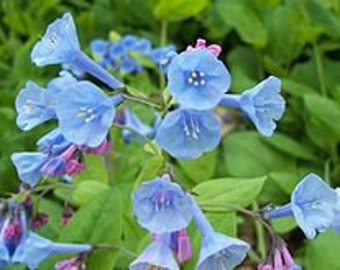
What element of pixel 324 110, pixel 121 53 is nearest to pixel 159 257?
pixel 324 110

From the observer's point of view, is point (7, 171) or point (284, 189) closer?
point (7, 171)

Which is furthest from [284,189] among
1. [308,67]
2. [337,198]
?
[337,198]

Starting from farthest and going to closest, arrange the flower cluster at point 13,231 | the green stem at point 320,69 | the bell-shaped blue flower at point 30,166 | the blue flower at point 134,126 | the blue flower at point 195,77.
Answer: the green stem at point 320,69 → the blue flower at point 134,126 → the flower cluster at point 13,231 → the bell-shaped blue flower at point 30,166 → the blue flower at point 195,77

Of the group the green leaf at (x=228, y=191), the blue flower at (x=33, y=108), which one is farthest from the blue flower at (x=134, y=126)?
the blue flower at (x=33, y=108)

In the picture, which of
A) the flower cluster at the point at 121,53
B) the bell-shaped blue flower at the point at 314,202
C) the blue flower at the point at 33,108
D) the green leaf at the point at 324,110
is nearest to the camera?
the bell-shaped blue flower at the point at 314,202

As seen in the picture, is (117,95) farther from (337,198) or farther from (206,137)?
(337,198)

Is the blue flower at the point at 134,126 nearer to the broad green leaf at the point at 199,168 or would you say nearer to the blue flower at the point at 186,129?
the broad green leaf at the point at 199,168

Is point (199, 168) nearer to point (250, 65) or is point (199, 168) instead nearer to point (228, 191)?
point (228, 191)
